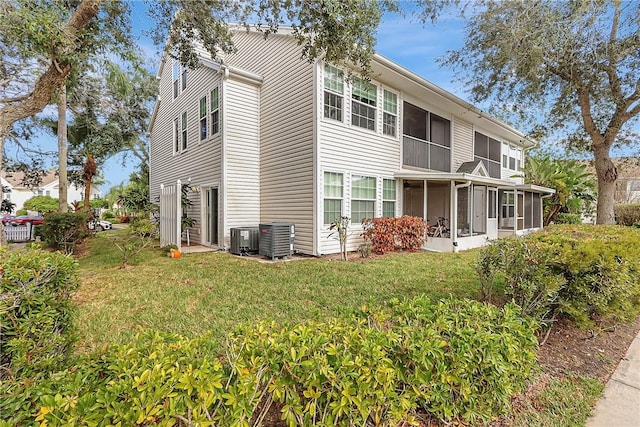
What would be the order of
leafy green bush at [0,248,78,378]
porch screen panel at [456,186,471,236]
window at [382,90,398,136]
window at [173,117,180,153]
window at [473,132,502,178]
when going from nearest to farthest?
leafy green bush at [0,248,78,378] < window at [382,90,398,136] < porch screen panel at [456,186,471,236] < window at [173,117,180,153] < window at [473,132,502,178]

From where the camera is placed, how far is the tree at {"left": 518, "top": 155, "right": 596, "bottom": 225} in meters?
19.0

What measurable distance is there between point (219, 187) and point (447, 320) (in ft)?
32.1

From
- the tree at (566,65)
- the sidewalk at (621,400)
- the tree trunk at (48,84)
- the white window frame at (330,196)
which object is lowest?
the sidewalk at (621,400)

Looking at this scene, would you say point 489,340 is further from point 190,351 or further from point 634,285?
point 634,285

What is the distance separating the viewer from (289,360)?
182cm

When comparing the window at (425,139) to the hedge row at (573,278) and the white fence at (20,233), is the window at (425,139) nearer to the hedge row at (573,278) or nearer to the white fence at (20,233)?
the hedge row at (573,278)

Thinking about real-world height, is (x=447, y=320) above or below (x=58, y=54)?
below

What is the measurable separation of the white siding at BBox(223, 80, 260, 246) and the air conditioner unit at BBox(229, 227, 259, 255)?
0.74 m

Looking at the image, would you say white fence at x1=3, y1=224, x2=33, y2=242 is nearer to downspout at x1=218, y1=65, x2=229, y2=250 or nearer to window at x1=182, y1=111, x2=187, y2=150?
window at x1=182, y1=111, x2=187, y2=150

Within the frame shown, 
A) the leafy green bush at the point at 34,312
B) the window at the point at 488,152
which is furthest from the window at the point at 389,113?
the leafy green bush at the point at 34,312

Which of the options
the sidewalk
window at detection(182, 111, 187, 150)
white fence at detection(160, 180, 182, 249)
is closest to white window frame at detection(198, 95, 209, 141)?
window at detection(182, 111, 187, 150)

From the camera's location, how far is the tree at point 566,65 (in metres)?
9.12

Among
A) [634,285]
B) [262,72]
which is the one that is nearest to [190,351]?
[634,285]

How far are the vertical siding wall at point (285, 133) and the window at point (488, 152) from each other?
11.5 meters
